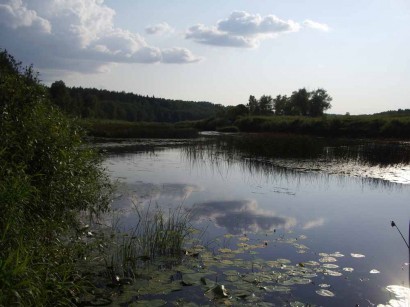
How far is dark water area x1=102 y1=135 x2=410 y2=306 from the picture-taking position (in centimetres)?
758

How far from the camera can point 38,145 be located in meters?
8.11

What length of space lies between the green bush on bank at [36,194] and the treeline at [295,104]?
89450 mm

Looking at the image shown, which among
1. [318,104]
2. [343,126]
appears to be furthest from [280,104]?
[343,126]

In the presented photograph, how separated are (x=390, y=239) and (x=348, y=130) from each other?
49.7 m

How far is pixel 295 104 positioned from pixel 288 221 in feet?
289

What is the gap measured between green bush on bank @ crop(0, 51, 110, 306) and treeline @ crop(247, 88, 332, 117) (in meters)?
89.5

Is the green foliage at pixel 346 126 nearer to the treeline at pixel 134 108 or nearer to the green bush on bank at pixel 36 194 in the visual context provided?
the green bush on bank at pixel 36 194

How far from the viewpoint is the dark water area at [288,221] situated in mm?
7578

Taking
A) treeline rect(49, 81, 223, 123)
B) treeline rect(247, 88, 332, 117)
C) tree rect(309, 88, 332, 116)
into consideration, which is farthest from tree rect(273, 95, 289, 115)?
treeline rect(49, 81, 223, 123)

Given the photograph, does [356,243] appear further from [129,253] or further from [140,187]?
[140,187]

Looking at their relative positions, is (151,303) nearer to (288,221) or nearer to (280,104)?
(288,221)

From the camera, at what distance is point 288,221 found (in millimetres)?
12555

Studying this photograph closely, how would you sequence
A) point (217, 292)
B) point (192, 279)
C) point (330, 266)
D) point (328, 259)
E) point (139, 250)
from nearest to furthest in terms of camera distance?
point (217, 292), point (192, 279), point (330, 266), point (139, 250), point (328, 259)

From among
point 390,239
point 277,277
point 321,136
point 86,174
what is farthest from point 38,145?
point 321,136
